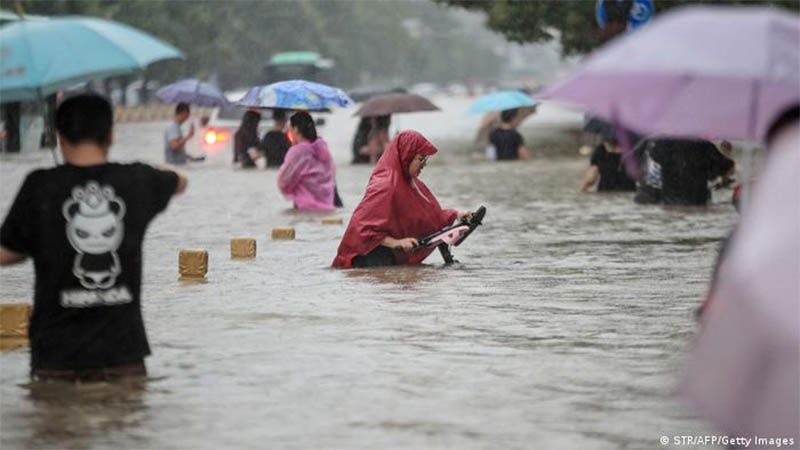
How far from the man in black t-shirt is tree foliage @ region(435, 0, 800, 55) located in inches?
1301

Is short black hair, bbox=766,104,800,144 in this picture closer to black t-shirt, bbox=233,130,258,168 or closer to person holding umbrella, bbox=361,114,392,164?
black t-shirt, bbox=233,130,258,168

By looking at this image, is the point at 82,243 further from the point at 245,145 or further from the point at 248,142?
the point at 245,145

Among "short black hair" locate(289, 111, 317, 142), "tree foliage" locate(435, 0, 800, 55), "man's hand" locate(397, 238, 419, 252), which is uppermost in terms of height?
"tree foliage" locate(435, 0, 800, 55)

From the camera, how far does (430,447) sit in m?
7.82

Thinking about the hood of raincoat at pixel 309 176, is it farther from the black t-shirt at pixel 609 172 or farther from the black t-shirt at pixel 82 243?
the black t-shirt at pixel 82 243

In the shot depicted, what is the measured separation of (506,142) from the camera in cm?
3722

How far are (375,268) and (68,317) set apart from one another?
6.69 m

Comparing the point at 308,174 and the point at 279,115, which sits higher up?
the point at 279,115

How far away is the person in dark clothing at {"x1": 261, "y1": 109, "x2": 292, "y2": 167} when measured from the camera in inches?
1112

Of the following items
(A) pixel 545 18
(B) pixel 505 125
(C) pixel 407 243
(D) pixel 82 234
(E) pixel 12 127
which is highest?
(A) pixel 545 18

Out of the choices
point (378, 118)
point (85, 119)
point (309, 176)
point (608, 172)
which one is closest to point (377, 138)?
point (378, 118)

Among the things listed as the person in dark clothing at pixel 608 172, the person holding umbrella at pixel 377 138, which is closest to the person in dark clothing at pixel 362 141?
the person holding umbrella at pixel 377 138

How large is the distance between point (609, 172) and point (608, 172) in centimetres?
1

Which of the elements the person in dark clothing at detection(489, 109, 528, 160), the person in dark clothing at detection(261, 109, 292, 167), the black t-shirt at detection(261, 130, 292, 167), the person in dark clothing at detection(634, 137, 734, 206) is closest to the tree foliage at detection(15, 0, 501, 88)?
the person in dark clothing at detection(489, 109, 528, 160)
